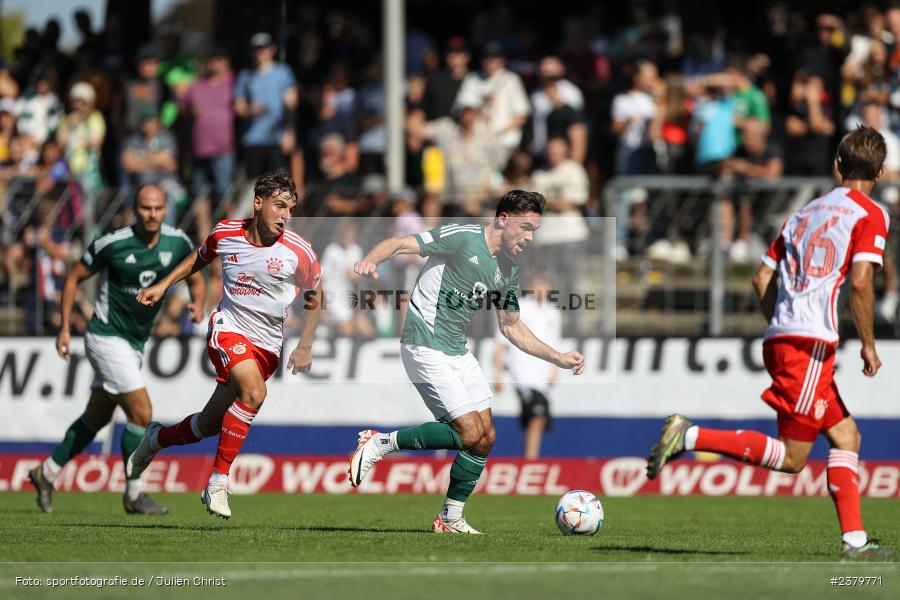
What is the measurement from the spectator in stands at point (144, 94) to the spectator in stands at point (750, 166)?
23.8 feet

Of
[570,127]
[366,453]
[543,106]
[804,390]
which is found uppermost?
[543,106]

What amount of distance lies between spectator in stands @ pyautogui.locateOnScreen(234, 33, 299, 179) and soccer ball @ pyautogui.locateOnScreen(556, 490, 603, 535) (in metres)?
9.69

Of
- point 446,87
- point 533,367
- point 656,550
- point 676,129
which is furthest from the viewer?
point 446,87

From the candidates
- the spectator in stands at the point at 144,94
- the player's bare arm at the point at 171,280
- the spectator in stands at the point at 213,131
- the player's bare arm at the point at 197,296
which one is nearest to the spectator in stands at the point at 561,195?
the spectator in stands at the point at 213,131

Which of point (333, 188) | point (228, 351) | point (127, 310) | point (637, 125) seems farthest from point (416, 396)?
point (228, 351)

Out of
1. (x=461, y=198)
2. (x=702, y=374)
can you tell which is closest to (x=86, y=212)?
(x=461, y=198)

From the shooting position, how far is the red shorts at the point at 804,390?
877 cm

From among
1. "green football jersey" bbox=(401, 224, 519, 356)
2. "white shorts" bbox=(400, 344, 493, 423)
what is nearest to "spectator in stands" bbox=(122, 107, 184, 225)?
"green football jersey" bbox=(401, 224, 519, 356)

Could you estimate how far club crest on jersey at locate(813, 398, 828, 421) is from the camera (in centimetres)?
877

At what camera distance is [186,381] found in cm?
1752

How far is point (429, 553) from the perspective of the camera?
9.11 m

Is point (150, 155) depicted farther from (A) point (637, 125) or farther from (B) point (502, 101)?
(A) point (637, 125)

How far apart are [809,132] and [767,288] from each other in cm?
989

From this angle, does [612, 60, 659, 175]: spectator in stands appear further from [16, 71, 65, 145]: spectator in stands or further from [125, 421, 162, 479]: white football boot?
[125, 421, 162, 479]: white football boot
